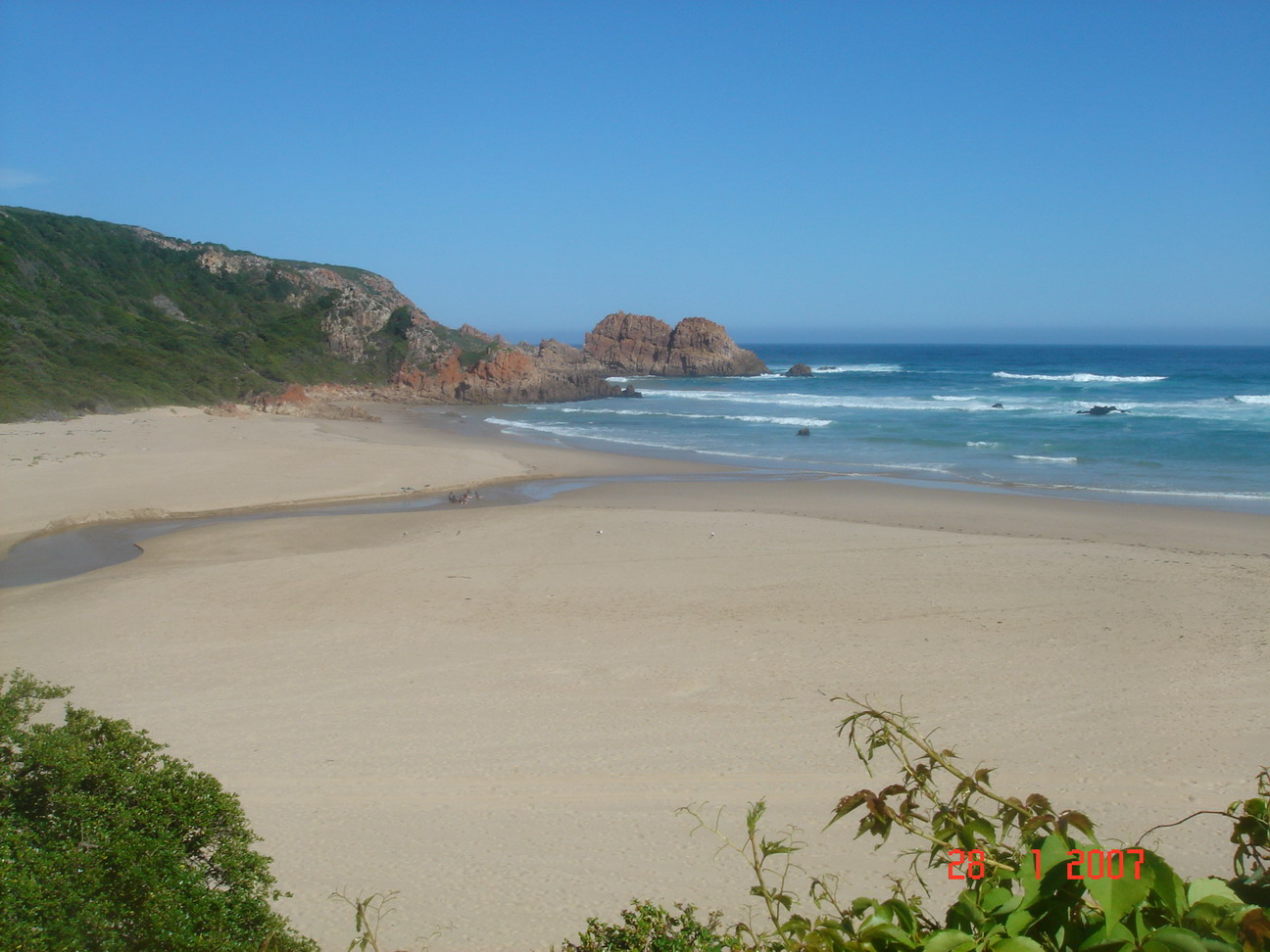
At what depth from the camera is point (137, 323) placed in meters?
39.9

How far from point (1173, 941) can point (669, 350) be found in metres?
75.6

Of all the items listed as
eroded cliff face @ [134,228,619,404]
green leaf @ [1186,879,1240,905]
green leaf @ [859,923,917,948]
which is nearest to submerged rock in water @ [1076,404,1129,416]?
eroded cliff face @ [134,228,619,404]

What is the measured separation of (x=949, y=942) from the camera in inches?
49.3

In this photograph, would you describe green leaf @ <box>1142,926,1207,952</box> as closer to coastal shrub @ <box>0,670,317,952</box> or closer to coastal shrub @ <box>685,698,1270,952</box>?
coastal shrub @ <box>685,698,1270,952</box>

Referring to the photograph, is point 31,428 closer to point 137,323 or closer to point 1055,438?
point 137,323

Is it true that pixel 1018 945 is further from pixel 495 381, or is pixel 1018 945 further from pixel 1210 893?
pixel 495 381

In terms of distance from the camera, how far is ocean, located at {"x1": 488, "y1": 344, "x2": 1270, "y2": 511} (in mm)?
22500

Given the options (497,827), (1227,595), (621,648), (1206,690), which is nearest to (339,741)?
(497,827)

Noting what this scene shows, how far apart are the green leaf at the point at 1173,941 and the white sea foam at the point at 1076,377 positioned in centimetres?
6592

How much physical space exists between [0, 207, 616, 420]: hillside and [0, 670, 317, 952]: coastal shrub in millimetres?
28319

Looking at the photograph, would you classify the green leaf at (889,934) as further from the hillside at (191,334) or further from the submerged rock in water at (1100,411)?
the submerged rock in water at (1100,411)

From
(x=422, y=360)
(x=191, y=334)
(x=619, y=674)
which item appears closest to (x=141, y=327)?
(x=191, y=334)

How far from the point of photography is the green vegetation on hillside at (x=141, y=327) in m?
31.1

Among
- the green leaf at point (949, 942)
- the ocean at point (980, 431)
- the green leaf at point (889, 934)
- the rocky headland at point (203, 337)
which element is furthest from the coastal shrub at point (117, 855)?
the rocky headland at point (203, 337)
